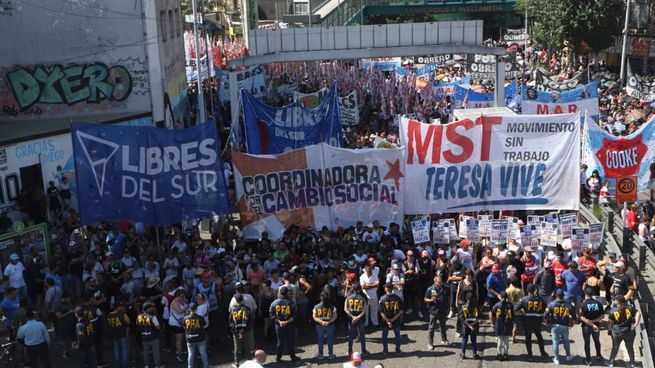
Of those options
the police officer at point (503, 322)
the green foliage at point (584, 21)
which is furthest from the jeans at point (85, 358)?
the green foliage at point (584, 21)

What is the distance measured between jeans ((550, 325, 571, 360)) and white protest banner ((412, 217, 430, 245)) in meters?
3.32

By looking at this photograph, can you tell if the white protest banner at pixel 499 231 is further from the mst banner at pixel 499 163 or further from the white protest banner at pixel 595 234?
the white protest banner at pixel 595 234

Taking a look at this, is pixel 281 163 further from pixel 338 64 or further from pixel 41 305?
pixel 338 64

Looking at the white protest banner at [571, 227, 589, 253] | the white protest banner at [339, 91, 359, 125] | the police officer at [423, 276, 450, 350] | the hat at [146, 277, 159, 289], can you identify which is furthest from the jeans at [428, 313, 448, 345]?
the white protest banner at [339, 91, 359, 125]

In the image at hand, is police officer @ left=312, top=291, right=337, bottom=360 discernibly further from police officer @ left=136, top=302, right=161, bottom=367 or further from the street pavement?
police officer @ left=136, top=302, right=161, bottom=367

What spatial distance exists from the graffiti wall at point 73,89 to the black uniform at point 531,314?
16.0 m

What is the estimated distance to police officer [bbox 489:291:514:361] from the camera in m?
12.8

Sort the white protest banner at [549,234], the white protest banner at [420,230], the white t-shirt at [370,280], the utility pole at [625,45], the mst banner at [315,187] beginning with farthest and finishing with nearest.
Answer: the utility pole at [625,45]
the mst banner at [315,187]
the white protest banner at [420,230]
the white protest banner at [549,234]
the white t-shirt at [370,280]

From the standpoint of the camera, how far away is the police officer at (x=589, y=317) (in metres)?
12.6

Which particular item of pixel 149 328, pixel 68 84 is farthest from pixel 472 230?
pixel 68 84

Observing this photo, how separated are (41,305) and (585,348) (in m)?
8.68

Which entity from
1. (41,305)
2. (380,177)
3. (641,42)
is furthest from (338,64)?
(41,305)

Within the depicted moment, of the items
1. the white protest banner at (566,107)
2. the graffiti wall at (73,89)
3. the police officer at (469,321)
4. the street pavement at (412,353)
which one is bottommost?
the street pavement at (412,353)

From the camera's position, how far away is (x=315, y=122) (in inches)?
812
